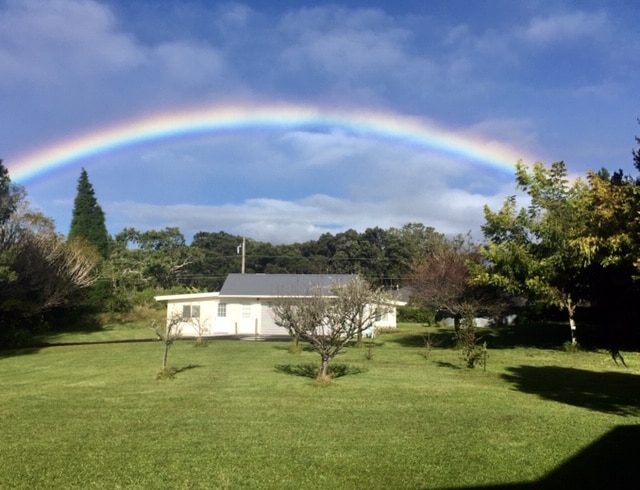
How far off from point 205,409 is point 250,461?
3419mm

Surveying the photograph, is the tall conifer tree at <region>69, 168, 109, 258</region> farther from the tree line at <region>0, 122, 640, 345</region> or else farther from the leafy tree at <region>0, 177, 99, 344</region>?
the leafy tree at <region>0, 177, 99, 344</region>

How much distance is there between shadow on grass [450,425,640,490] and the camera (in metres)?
5.38

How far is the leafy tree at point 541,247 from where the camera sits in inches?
846

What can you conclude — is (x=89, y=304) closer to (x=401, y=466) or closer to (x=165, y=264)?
(x=165, y=264)

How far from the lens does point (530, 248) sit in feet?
75.3

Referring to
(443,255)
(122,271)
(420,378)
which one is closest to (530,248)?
(443,255)

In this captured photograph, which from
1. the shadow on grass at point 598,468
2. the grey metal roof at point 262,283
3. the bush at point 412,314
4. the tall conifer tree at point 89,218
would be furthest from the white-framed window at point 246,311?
the shadow on grass at point 598,468

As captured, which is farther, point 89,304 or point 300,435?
point 89,304

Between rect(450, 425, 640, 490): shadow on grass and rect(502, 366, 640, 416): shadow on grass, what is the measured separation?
2528 millimetres

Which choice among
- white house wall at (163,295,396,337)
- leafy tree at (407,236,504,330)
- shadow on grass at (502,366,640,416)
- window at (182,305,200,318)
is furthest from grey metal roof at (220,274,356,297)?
shadow on grass at (502,366,640,416)

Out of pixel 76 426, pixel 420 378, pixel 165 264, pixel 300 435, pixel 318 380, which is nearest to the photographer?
pixel 300 435

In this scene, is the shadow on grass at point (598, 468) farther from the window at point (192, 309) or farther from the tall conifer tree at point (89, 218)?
the tall conifer tree at point (89, 218)

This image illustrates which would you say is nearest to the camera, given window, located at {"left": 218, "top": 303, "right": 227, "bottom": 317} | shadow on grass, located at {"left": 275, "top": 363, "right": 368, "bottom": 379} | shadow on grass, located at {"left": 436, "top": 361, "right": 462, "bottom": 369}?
shadow on grass, located at {"left": 275, "top": 363, "right": 368, "bottom": 379}

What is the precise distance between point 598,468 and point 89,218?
4604cm
